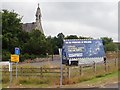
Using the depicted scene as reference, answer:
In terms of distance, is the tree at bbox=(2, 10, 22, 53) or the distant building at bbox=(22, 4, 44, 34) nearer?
the tree at bbox=(2, 10, 22, 53)

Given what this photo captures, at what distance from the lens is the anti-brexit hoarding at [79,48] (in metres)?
48.0

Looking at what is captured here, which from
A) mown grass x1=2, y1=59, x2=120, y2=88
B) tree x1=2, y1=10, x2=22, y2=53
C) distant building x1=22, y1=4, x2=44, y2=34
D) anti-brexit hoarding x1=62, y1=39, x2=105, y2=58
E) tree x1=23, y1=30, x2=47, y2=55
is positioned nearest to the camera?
mown grass x1=2, y1=59, x2=120, y2=88

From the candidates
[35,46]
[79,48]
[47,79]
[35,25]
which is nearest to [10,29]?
[35,46]

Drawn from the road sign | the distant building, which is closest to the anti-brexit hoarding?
the road sign

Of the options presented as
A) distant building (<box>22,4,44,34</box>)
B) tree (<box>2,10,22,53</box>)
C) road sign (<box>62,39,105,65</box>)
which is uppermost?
distant building (<box>22,4,44,34</box>)

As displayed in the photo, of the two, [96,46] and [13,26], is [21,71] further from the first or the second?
[13,26]

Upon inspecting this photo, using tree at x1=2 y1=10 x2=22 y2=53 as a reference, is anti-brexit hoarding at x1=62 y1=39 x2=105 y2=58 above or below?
below

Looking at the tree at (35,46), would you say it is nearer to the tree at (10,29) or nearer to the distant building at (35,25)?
the tree at (10,29)

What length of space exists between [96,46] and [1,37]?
26158 mm

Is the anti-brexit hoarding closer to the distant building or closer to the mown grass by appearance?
the mown grass

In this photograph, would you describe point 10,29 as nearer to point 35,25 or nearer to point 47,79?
point 35,25

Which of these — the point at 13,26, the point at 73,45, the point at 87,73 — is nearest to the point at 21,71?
the point at 87,73

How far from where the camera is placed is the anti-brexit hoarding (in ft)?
157

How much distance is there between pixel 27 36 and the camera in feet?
266
